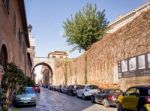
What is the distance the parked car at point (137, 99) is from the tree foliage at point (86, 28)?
130 ft

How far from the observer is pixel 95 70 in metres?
40.5

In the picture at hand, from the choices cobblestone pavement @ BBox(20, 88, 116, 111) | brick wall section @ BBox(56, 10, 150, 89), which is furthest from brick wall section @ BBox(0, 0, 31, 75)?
brick wall section @ BBox(56, 10, 150, 89)

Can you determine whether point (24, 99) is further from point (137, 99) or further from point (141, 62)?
point (137, 99)

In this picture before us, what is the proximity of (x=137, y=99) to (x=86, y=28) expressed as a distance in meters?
42.2

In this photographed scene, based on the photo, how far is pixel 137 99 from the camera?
14.4 m

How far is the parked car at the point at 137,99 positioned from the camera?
13.7m

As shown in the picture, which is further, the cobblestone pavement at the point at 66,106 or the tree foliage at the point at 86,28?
the tree foliage at the point at 86,28

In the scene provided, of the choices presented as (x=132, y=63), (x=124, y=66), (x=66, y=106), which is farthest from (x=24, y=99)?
(x=124, y=66)

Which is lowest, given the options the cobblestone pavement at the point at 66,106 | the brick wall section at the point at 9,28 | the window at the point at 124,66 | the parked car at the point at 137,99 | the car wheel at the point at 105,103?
the cobblestone pavement at the point at 66,106

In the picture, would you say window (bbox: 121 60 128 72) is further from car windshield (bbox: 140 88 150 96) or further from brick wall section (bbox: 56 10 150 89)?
car windshield (bbox: 140 88 150 96)

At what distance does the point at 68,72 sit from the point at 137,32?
127ft

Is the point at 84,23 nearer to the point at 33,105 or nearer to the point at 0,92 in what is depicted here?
the point at 33,105

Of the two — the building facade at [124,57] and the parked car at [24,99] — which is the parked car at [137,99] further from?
the parked car at [24,99]

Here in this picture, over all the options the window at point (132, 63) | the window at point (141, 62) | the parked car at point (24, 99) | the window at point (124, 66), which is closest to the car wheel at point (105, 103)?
the window at point (141, 62)
